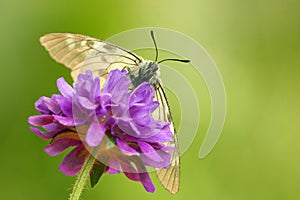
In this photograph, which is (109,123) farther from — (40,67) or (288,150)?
(288,150)

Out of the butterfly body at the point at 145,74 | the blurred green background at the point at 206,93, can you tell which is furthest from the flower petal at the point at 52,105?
the blurred green background at the point at 206,93

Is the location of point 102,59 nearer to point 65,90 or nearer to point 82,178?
point 65,90

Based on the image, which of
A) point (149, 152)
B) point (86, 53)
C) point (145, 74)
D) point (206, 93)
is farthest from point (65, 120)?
point (206, 93)

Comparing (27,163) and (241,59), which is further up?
(241,59)

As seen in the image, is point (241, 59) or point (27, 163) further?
point (241, 59)

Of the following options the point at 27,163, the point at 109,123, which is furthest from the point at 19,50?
the point at 109,123

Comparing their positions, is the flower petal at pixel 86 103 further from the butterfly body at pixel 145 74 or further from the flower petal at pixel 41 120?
the butterfly body at pixel 145 74

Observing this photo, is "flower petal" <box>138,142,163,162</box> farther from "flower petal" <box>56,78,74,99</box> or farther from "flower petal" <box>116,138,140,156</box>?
"flower petal" <box>56,78,74,99</box>
